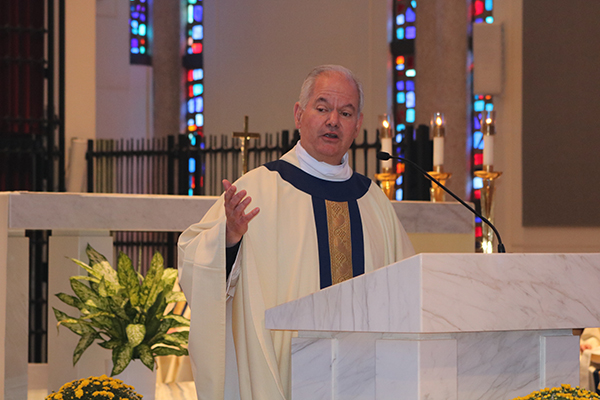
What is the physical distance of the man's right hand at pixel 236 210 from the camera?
224 cm

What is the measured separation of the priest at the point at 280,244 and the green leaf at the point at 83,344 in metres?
1.20

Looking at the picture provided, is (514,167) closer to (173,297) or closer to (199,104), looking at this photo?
(173,297)

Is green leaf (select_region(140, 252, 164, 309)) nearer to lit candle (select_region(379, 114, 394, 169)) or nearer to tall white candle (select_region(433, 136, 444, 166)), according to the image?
lit candle (select_region(379, 114, 394, 169))

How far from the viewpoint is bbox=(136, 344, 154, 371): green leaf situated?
3.67 metres

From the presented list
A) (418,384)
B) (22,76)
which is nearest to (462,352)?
(418,384)

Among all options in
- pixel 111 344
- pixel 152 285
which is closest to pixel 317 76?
pixel 152 285

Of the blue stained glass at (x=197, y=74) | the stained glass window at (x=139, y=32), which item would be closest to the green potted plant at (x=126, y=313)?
the blue stained glass at (x=197, y=74)

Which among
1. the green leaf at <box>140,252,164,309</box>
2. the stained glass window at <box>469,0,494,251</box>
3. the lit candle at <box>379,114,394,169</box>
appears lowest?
the green leaf at <box>140,252,164,309</box>

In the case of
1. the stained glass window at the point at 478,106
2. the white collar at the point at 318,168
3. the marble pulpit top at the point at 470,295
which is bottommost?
the marble pulpit top at the point at 470,295

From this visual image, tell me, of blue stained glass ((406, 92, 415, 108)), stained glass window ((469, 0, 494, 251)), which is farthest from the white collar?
blue stained glass ((406, 92, 415, 108))

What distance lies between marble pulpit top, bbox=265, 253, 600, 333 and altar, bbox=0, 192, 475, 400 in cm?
226

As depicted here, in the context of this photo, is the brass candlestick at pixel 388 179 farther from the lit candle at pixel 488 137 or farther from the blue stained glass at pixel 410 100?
the blue stained glass at pixel 410 100

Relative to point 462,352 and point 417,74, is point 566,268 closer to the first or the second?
point 462,352

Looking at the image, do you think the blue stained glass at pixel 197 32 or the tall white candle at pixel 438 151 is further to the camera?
the blue stained glass at pixel 197 32
